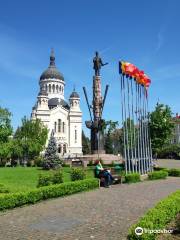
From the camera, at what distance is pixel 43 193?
47.2 ft

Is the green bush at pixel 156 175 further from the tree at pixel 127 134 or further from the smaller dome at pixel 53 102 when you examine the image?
the smaller dome at pixel 53 102

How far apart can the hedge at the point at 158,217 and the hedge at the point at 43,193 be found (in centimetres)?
558

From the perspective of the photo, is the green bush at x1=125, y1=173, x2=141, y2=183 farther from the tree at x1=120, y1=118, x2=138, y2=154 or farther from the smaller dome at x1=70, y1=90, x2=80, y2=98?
the smaller dome at x1=70, y1=90, x2=80, y2=98

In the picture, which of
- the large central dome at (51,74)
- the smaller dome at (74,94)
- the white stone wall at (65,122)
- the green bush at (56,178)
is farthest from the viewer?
the large central dome at (51,74)

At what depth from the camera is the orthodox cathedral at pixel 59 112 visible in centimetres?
8794

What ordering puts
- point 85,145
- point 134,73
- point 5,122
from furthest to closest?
point 85,145 < point 5,122 < point 134,73

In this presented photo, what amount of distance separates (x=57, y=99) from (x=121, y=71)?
229 feet

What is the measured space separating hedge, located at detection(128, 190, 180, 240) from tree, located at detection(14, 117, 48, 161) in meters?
45.3

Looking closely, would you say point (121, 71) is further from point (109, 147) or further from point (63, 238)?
point (109, 147)

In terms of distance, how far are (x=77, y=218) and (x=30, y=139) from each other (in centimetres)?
4657

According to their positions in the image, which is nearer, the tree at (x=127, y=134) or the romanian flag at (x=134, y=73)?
the tree at (x=127, y=134)

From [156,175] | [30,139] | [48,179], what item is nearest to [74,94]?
[30,139]

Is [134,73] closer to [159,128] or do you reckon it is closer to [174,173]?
[174,173]

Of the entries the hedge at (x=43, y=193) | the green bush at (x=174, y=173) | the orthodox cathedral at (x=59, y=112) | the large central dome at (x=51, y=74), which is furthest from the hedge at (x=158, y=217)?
the large central dome at (x=51, y=74)
